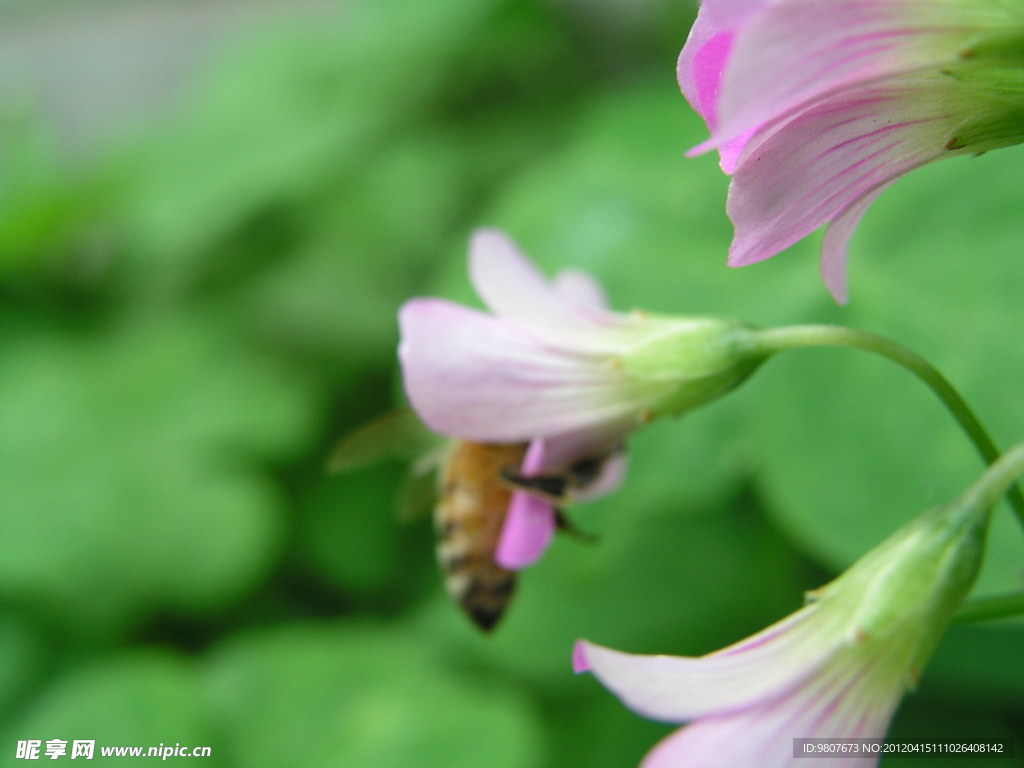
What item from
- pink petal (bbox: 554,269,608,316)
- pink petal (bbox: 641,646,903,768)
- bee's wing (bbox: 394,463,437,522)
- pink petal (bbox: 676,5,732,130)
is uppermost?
pink petal (bbox: 676,5,732,130)

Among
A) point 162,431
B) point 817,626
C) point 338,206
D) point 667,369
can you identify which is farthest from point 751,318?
point 338,206

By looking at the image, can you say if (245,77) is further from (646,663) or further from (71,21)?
(646,663)

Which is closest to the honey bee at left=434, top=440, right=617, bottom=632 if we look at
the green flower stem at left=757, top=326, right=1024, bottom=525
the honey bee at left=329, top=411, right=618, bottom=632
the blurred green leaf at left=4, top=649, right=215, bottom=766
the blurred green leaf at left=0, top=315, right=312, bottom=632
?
the honey bee at left=329, top=411, right=618, bottom=632

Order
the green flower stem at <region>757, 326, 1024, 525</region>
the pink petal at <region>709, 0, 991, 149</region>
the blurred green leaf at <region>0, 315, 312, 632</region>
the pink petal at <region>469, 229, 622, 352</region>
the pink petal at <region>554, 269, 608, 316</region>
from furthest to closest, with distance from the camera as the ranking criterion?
the blurred green leaf at <region>0, 315, 312, 632</region> < the pink petal at <region>554, 269, 608, 316</region> < the pink petal at <region>469, 229, 622, 352</region> < the green flower stem at <region>757, 326, 1024, 525</region> < the pink petal at <region>709, 0, 991, 149</region>

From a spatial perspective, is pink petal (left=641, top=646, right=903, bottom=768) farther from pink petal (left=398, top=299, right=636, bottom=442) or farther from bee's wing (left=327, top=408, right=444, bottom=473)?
bee's wing (left=327, top=408, right=444, bottom=473)

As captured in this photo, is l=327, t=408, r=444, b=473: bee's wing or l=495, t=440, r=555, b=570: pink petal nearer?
l=495, t=440, r=555, b=570: pink petal
